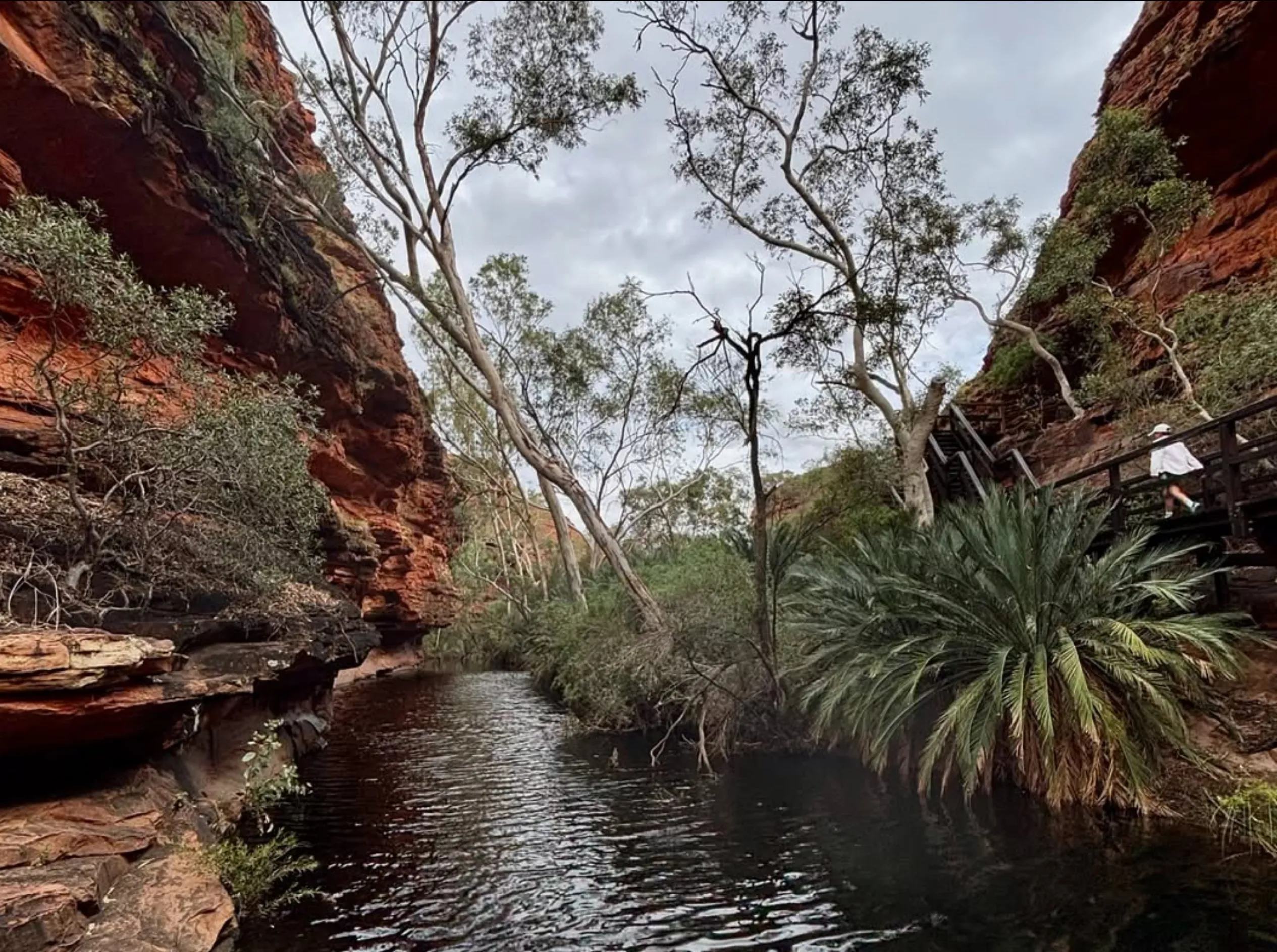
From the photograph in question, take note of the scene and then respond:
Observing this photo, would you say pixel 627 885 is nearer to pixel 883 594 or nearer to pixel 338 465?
pixel 883 594

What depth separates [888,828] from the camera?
7.27 meters

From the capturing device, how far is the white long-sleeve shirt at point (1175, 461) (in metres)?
8.72

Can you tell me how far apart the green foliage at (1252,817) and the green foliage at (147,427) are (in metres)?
10.5

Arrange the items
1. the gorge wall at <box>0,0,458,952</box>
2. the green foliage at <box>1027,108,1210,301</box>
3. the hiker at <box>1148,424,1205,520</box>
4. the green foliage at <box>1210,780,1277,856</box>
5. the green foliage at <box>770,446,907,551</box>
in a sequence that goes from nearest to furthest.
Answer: the gorge wall at <box>0,0,458,952</box>
the green foliage at <box>1210,780,1277,856</box>
the hiker at <box>1148,424,1205,520</box>
the green foliage at <box>1027,108,1210,301</box>
the green foliage at <box>770,446,907,551</box>

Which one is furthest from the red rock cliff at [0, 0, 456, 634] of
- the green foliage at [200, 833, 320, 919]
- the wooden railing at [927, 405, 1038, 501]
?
the wooden railing at [927, 405, 1038, 501]

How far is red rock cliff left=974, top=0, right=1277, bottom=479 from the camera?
49.0ft

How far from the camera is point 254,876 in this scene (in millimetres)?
5719

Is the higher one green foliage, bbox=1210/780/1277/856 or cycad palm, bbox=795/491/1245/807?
cycad palm, bbox=795/491/1245/807

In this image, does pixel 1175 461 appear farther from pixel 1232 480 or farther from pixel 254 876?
pixel 254 876

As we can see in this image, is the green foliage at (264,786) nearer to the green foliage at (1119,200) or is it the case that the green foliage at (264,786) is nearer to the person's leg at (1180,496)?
the person's leg at (1180,496)

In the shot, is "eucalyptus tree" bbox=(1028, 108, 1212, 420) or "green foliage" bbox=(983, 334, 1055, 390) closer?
"eucalyptus tree" bbox=(1028, 108, 1212, 420)

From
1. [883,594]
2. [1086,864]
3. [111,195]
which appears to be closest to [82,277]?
[111,195]

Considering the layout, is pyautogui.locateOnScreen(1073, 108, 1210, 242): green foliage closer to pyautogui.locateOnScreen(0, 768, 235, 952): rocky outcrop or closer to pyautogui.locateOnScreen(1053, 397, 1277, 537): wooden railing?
pyautogui.locateOnScreen(1053, 397, 1277, 537): wooden railing

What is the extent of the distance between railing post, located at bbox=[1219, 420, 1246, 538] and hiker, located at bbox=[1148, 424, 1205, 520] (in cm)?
121
